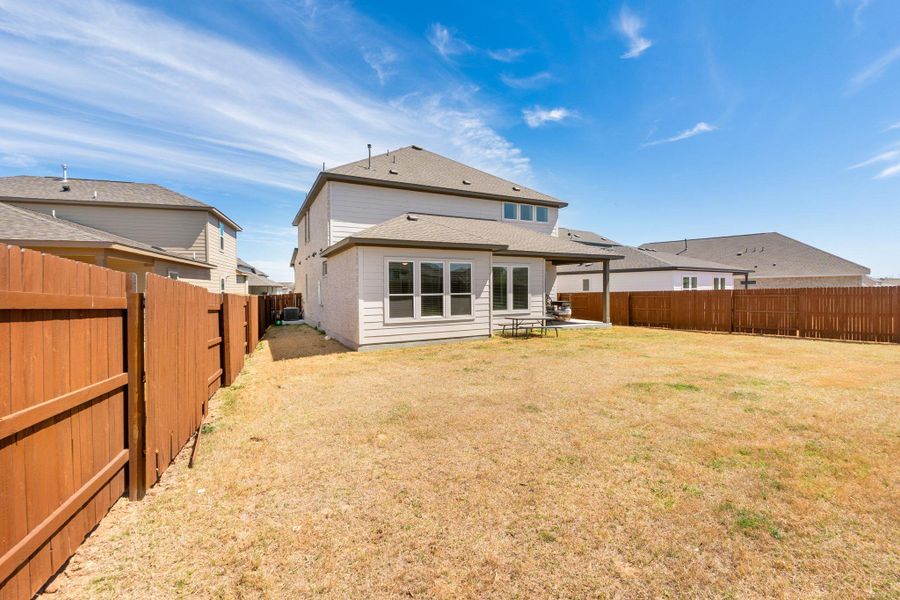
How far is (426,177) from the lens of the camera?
1648 centimetres

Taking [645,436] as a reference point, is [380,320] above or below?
above

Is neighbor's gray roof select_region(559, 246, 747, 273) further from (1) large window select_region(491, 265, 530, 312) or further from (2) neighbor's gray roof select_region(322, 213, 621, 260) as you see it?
(1) large window select_region(491, 265, 530, 312)

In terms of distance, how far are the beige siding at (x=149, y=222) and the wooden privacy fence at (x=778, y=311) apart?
74.1ft

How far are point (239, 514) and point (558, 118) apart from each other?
18507mm

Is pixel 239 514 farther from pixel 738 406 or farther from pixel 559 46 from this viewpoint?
pixel 559 46

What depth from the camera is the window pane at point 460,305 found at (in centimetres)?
1197

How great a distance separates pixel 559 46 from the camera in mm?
13055

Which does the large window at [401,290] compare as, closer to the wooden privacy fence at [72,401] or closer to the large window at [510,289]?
the large window at [510,289]

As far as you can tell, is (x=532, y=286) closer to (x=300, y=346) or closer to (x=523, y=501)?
(x=300, y=346)

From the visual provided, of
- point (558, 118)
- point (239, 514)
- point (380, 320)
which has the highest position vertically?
point (558, 118)

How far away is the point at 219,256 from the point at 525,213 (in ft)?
59.9

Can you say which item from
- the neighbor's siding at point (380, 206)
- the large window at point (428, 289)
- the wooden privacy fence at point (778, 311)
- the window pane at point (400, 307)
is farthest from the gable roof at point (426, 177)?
the wooden privacy fence at point (778, 311)

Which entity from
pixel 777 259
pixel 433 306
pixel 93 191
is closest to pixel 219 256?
pixel 93 191

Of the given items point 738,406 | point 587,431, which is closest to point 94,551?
point 587,431
